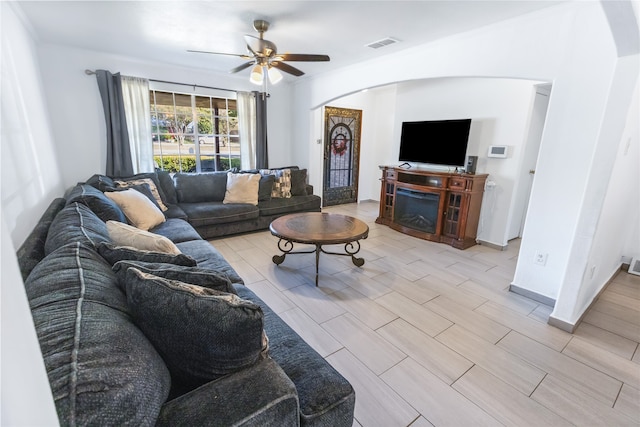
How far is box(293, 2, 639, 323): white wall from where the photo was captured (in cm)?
201

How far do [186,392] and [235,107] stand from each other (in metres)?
4.75

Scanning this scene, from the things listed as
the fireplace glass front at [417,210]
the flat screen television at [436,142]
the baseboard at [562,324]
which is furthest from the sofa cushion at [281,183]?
the baseboard at [562,324]

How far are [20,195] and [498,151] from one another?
4637 mm

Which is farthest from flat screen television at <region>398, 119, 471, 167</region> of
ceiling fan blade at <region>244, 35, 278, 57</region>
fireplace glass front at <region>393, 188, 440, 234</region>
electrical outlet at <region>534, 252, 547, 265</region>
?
ceiling fan blade at <region>244, 35, 278, 57</region>

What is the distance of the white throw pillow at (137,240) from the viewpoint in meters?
1.60

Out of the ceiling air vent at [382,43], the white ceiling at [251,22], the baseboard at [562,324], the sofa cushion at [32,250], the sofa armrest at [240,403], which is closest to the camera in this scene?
the sofa armrest at [240,403]

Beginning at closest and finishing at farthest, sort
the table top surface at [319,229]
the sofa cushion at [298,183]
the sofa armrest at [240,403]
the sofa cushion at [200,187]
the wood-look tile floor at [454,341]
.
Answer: the sofa armrest at [240,403]
the wood-look tile floor at [454,341]
the table top surface at [319,229]
the sofa cushion at [200,187]
the sofa cushion at [298,183]

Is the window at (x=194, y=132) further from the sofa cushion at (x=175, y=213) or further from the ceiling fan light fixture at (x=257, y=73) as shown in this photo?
the ceiling fan light fixture at (x=257, y=73)

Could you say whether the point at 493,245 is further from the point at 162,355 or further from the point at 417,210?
the point at 162,355

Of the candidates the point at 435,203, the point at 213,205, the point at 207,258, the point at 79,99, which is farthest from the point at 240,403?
the point at 79,99

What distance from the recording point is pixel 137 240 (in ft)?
5.33

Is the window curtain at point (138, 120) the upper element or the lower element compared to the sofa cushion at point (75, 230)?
upper

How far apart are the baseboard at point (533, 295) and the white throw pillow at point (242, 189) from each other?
3275 mm

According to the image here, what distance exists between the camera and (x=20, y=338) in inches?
15.7
